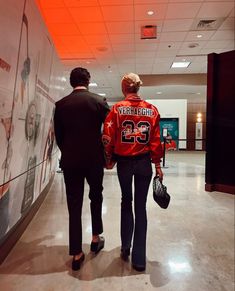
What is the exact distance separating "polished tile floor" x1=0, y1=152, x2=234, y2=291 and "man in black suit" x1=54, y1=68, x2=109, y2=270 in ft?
0.75

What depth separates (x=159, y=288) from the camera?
6.03 ft

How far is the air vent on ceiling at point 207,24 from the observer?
5.08 m

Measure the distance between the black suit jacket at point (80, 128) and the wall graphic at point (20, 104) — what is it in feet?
1.16

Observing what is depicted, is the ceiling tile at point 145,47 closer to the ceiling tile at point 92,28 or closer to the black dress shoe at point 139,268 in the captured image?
the ceiling tile at point 92,28

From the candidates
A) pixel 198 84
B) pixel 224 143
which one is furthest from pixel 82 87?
pixel 198 84

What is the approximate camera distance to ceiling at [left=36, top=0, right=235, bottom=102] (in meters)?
4.46

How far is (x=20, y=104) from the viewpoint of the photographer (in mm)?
2139

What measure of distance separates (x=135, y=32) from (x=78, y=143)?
167 inches

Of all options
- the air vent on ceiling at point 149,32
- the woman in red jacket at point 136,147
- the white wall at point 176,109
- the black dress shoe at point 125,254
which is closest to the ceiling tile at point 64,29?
the air vent on ceiling at point 149,32

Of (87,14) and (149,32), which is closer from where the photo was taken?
(87,14)

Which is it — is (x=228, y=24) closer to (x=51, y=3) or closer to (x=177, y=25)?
(x=177, y=25)

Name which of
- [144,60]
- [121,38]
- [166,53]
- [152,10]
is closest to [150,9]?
[152,10]

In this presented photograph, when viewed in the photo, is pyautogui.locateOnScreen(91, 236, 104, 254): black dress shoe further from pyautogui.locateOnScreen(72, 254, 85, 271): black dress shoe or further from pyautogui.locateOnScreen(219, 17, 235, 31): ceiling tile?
pyautogui.locateOnScreen(219, 17, 235, 31): ceiling tile

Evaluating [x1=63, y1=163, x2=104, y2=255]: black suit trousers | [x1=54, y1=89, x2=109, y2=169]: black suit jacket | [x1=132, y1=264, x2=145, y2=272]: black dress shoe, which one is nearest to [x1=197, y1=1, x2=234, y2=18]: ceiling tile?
[x1=54, y1=89, x2=109, y2=169]: black suit jacket
